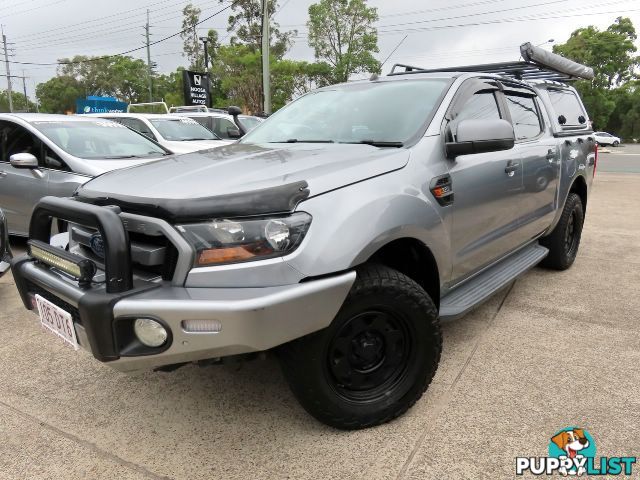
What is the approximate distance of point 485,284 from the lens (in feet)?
10.2

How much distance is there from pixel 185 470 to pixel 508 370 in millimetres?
1762

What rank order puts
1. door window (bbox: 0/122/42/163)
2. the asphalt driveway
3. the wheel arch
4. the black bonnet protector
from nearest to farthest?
the black bonnet protector
the asphalt driveway
the wheel arch
door window (bbox: 0/122/42/163)

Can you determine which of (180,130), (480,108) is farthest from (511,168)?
(180,130)

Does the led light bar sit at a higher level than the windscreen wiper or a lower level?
lower

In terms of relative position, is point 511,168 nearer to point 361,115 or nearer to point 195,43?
point 361,115

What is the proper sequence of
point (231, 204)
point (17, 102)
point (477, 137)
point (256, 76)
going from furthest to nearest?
1. point (17, 102)
2. point (256, 76)
3. point (477, 137)
4. point (231, 204)

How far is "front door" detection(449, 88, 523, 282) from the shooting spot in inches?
106

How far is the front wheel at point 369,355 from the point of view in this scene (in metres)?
2.03

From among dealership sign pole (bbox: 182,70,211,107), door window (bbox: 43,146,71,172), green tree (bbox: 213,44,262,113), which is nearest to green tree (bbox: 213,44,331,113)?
green tree (bbox: 213,44,262,113)

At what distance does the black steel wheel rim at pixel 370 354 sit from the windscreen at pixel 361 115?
3.01ft

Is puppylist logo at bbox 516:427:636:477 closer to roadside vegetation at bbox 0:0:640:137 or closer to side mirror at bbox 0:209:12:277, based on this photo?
side mirror at bbox 0:209:12:277

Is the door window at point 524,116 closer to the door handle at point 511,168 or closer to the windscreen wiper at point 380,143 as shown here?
the door handle at point 511,168

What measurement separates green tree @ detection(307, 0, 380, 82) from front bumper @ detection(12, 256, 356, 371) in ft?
134

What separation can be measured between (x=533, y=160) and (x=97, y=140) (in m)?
4.43
